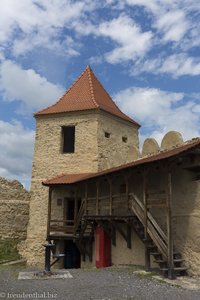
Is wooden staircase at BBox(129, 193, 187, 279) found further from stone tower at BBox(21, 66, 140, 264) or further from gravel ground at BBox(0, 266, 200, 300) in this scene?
stone tower at BBox(21, 66, 140, 264)

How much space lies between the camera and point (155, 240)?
10.3 metres

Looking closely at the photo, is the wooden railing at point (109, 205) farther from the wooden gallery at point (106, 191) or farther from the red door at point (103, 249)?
the red door at point (103, 249)

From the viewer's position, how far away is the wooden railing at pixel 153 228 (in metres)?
10.1

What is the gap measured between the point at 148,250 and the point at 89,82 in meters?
12.5

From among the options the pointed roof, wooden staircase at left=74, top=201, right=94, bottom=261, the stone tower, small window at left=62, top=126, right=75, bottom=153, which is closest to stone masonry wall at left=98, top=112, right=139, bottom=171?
the stone tower

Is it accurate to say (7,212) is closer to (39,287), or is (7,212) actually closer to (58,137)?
(58,137)

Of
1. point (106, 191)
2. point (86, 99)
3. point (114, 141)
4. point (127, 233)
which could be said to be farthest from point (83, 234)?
point (86, 99)

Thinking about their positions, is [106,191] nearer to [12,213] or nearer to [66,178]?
[66,178]

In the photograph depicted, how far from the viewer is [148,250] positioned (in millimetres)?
10727

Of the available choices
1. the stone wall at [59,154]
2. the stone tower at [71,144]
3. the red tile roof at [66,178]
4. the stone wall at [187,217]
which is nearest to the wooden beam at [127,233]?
the stone wall at [187,217]

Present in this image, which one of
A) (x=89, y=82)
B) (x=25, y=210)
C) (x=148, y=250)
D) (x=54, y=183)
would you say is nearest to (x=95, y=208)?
(x=54, y=183)

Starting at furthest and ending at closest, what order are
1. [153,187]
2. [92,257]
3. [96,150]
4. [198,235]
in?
[96,150], [92,257], [153,187], [198,235]

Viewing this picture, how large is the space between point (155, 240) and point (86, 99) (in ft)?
34.9

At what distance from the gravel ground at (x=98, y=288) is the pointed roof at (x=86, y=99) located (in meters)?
10.1
